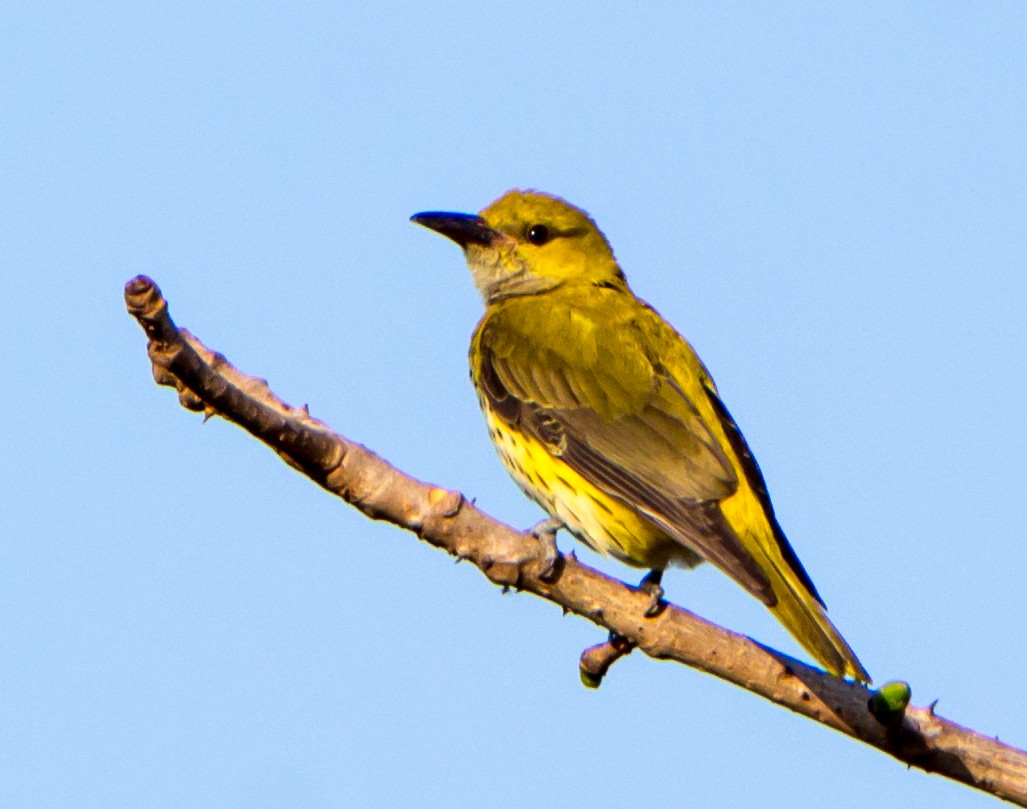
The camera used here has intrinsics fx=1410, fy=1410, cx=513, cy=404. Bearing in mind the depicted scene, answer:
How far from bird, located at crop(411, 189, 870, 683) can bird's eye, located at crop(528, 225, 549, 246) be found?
0.26 metres

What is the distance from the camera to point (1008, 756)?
4.45 m

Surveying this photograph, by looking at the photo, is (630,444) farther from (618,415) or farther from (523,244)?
(523,244)

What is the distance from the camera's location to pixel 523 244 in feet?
26.3

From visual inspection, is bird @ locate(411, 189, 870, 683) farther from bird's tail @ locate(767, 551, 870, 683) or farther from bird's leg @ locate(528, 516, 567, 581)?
bird's leg @ locate(528, 516, 567, 581)

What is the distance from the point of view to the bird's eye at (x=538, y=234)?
8.05 m

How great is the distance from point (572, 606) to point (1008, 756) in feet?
4.90

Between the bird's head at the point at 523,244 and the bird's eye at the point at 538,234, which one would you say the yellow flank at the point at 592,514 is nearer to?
the bird's head at the point at 523,244

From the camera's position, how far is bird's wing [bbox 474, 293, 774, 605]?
5.73 metres

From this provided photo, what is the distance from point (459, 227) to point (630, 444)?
7.36ft

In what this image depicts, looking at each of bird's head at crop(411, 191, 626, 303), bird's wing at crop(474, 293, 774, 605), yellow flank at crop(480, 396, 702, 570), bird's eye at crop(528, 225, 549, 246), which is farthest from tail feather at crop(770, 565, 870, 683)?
bird's eye at crop(528, 225, 549, 246)

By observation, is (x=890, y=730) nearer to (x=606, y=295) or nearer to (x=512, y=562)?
(x=512, y=562)

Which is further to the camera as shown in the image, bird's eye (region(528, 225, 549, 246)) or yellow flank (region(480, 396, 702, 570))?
bird's eye (region(528, 225, 549, 246))

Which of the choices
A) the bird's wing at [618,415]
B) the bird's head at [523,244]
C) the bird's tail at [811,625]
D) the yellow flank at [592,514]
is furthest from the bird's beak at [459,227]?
the bird's tail at [811,625]

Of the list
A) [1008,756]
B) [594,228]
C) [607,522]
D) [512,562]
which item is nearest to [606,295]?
[594,228]
